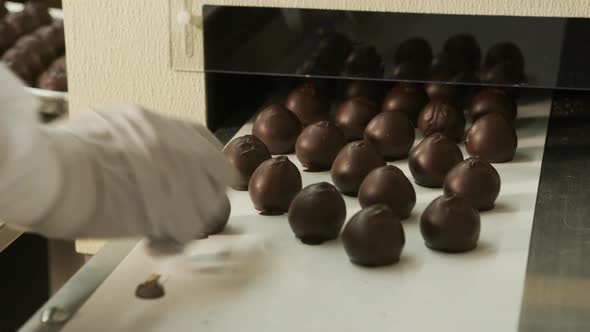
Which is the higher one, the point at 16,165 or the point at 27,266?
the point at 16,165

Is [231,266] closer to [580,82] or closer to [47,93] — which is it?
[580,82]

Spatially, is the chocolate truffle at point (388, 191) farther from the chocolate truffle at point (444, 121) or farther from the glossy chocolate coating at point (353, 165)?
the chocolate truffle at point (444, 121)

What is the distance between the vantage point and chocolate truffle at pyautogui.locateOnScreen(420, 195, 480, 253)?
1.11m

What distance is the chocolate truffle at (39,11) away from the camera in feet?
7.52

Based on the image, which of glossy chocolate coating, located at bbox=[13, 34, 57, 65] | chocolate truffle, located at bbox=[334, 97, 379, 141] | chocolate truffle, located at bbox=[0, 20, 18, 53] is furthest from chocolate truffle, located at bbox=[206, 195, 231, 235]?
chocolate truffle, located at bbox=[0, 20, 18, 53]

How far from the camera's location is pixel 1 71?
2.75 ft

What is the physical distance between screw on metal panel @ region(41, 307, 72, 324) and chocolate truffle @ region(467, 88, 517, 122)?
0.82 meters

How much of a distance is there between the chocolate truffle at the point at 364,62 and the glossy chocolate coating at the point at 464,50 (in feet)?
0.35

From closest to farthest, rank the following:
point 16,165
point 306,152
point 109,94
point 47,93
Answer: point 16,165 → point 306,152 → point 109,94 → point 47,93

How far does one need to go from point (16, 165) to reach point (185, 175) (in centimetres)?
24

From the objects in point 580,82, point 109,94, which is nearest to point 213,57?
point 109,94

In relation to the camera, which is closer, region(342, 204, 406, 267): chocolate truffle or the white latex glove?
the white latex glove

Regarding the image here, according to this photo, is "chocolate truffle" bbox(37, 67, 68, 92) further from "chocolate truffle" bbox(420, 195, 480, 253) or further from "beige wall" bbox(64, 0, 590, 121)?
"chocolate truffle" bbox(420, 195, 480, 253)

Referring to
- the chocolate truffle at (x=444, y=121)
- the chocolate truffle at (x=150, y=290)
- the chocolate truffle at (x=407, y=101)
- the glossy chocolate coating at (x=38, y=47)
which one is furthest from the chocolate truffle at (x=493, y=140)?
the glossy chocolate coating at (x=38, y=47)
